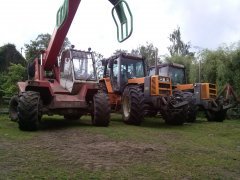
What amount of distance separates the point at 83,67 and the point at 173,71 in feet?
18.2

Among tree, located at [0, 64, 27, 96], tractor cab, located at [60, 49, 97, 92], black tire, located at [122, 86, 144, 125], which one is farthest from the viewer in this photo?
tree, located at [0, 64, 27, 96]

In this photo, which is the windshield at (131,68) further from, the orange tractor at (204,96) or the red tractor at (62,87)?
the red tractor at (62,87)

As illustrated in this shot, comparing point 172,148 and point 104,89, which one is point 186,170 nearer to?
point 172,148

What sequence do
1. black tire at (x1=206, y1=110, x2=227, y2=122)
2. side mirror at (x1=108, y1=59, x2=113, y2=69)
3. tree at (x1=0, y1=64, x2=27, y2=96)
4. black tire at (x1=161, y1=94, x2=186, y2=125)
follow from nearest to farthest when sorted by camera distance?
black tire at (x1=161, y1=94, x2=186, y2=125) < side mirror at (x1=108, y1=59, x2=113, y2=69) < black tire at (x1=206, y1=110, x2=227, y2=122) < tree at (x1=0, y1=64, x2=27, y2=96)

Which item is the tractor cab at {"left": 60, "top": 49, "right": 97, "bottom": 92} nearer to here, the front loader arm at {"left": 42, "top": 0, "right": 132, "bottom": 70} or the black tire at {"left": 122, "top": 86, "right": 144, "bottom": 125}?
the front loader arm at {"left": 42, "top": 0, "right": 132, "bottom": 70}

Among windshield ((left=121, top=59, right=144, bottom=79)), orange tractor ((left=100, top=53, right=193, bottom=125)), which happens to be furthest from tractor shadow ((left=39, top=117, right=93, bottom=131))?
windshield ((left=121, top=59, right=144, bottom=79))

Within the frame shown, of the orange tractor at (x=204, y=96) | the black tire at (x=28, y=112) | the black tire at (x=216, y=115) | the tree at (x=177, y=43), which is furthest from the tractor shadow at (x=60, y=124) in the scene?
the tree at (x=177, y=43)

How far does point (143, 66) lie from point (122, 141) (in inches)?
257

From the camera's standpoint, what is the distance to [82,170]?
5344 mm

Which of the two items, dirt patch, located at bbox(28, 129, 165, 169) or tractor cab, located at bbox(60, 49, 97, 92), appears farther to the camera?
tractor cab, located at bbox(60, 49, 97, 92)

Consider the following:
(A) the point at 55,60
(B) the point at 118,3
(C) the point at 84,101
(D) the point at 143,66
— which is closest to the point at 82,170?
(B) the point at 118,3

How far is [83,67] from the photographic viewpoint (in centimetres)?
1162

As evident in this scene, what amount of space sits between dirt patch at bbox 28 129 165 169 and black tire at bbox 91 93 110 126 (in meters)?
1.63

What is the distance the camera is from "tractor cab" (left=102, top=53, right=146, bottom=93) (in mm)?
13719
